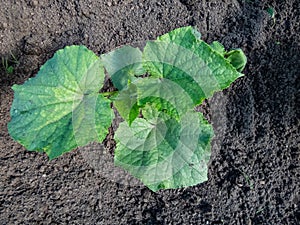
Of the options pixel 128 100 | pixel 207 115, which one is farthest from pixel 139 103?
pixel 207 115

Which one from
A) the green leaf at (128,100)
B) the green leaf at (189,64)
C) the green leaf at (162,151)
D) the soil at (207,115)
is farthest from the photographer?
the soil at (207,115)

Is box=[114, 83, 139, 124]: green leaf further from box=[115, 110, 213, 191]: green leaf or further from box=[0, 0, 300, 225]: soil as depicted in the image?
box=[0, 0, 300, 225]: soil

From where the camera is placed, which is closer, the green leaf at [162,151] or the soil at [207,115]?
the green leaf at [162,151]

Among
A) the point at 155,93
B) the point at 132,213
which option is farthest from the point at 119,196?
the point at 155,93

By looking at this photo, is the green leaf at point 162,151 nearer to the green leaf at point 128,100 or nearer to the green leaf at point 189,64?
the green leaf at point 128,100

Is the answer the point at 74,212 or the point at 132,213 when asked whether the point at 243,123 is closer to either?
the point at 132,213

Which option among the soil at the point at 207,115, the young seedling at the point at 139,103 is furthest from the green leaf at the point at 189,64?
the soil at the point at 207,115

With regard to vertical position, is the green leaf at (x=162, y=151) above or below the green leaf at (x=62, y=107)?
below
